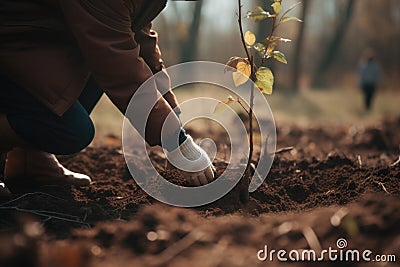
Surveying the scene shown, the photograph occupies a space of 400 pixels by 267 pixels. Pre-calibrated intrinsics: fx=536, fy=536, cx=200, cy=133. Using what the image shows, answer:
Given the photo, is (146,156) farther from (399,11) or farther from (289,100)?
(399,11)

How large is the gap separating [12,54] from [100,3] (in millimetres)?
494

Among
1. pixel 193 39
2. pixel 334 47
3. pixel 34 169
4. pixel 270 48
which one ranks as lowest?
pixel 334 47

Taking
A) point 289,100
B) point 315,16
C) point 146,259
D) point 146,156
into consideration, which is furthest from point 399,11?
point 146,259

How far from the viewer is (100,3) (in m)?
2.24

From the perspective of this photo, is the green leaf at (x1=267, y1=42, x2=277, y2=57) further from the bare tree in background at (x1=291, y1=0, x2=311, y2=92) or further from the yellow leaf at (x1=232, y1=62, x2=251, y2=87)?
the bare tree in background at (x1=291, y1=0, x2=311, y2=92)

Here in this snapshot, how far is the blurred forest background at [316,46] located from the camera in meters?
17.0

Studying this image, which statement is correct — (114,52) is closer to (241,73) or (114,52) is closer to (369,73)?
(241,73)

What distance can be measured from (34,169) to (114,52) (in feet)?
3.12

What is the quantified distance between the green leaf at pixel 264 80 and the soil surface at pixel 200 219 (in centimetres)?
54

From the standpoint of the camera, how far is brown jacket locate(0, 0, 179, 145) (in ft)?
7.43

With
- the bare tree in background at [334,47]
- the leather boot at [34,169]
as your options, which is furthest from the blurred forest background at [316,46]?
the leather boot at [34,169]
